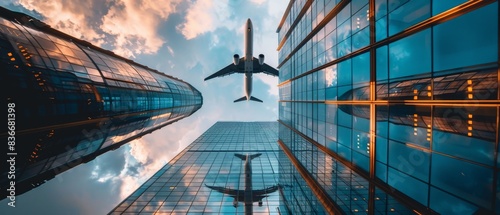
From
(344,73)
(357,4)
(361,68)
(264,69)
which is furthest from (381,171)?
(264,69)

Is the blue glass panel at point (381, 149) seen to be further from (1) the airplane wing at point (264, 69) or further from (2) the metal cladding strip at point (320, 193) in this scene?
(1) the airplane wing at point (264, 69)

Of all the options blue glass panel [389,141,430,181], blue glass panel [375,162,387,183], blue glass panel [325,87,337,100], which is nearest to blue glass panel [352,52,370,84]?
blue glass panel [325,87,337,100]

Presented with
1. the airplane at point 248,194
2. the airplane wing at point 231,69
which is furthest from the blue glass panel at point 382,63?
the airplane wing at point 231,69

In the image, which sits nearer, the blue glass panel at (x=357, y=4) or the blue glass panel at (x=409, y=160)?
the blue glass panel at (x=409, y=160)

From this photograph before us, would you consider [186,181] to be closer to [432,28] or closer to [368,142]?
[368,142]

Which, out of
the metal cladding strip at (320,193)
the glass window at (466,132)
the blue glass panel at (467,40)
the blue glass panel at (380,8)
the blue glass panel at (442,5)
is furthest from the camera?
the metal cladding strip at (320,193)

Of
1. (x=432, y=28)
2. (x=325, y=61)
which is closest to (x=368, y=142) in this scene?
(x=432, y=28)

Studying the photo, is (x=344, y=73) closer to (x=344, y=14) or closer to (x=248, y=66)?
(x=344, y=14)
